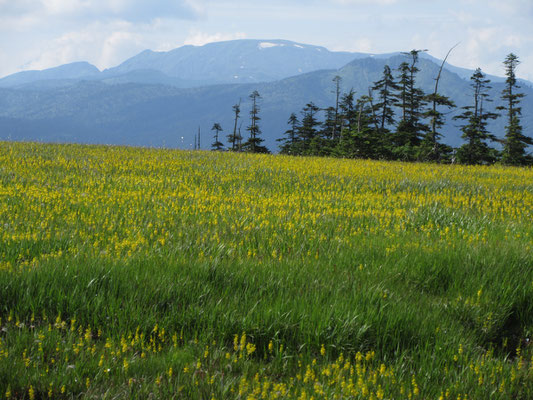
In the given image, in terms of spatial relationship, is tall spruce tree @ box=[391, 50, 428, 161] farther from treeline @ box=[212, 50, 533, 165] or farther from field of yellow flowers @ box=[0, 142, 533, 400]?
field of yellow flowers @ box=[0, 142, 533, 400]

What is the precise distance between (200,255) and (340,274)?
166 centimetres

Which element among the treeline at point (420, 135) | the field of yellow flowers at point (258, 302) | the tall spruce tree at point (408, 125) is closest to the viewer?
the field of yellow flowers at point (258, 302)

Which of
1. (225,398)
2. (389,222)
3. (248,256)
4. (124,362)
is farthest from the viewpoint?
(389,222)

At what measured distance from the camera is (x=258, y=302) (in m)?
4.22

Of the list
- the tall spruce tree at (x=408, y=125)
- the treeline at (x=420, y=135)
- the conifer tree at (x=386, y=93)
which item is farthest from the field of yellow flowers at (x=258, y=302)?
the conifer tree at (x=386, y=93)

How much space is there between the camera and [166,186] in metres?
10.7

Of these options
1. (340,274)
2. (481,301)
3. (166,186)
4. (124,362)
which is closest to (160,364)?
(124,362)

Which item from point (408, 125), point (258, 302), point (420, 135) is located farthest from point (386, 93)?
point (258, 302)

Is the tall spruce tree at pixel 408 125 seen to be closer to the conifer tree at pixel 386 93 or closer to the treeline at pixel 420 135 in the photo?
the treeline at pixel 420 135

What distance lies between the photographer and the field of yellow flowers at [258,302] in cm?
321

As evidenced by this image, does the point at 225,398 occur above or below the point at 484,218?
below

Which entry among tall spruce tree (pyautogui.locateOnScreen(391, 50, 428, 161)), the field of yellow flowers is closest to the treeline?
tall spruce tree (pyautogui.locateOnScreen(391, 50, 428, 161))

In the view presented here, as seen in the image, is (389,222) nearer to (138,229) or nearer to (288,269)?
(288,269)

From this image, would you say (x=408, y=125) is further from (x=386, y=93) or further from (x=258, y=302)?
(x=258, y=302)
